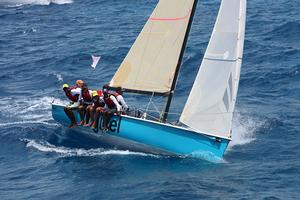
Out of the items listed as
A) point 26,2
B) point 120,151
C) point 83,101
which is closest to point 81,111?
point 83,101

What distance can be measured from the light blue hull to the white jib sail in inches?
17.1

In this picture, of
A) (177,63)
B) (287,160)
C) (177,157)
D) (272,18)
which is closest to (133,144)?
(177,157)

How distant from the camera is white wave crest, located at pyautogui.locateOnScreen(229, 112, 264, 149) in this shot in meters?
29.8

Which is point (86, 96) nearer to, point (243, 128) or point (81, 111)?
point (81, 111)

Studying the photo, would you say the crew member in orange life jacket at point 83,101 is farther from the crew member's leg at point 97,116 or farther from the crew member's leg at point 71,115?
the crew member's leg at point 97,116

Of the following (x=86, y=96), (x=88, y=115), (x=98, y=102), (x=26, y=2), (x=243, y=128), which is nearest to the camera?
(x=98, y=102)

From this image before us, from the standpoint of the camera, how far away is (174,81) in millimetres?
28344

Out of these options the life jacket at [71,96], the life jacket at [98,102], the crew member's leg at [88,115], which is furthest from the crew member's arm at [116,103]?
the life jacket at [71,96]

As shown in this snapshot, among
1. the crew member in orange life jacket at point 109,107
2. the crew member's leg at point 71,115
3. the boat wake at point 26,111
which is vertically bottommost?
the boat wake at point 26,111

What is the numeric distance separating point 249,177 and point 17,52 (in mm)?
26456

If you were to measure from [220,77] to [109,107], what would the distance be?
5.15 m

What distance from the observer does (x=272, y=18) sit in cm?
4975

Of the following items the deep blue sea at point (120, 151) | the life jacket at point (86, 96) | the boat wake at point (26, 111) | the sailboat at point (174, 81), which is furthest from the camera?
the boat wake at point (26, 111)

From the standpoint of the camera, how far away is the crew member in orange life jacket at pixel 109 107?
28.4 meters
